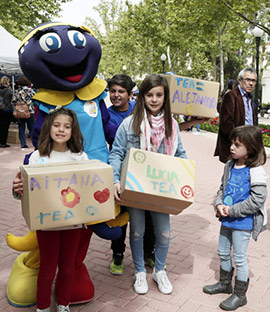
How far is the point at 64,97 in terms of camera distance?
320 cm

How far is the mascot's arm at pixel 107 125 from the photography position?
11.1 feet

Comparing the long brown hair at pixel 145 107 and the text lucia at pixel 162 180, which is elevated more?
the long brown hair at pixel 145 107

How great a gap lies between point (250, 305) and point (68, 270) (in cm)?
148

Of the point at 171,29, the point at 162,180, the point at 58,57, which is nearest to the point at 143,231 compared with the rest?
the point at 162,180

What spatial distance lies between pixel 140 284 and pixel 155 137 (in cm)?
125

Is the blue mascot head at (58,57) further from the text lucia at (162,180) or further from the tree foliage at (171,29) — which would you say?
the tree foliage at (171,29)

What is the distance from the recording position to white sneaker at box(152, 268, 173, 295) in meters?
3.31

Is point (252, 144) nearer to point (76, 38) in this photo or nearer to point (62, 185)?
point (62, 185)

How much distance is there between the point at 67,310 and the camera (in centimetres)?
293

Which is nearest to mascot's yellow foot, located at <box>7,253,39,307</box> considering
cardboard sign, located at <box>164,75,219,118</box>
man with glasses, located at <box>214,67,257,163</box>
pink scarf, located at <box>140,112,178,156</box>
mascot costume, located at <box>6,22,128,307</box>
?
mascot costume, located at <box>6,22,128,307</box>

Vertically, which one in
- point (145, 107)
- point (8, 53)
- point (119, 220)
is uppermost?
point (8, 53)

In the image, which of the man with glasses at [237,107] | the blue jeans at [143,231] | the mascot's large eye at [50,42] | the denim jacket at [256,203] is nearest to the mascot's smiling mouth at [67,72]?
the mascot's large eye at [50,42]

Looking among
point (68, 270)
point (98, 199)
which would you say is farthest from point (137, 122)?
point (68, 270)

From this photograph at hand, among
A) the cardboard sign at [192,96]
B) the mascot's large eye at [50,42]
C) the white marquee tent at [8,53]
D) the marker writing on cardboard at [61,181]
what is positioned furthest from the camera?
the white marquee tent at [8,53]
